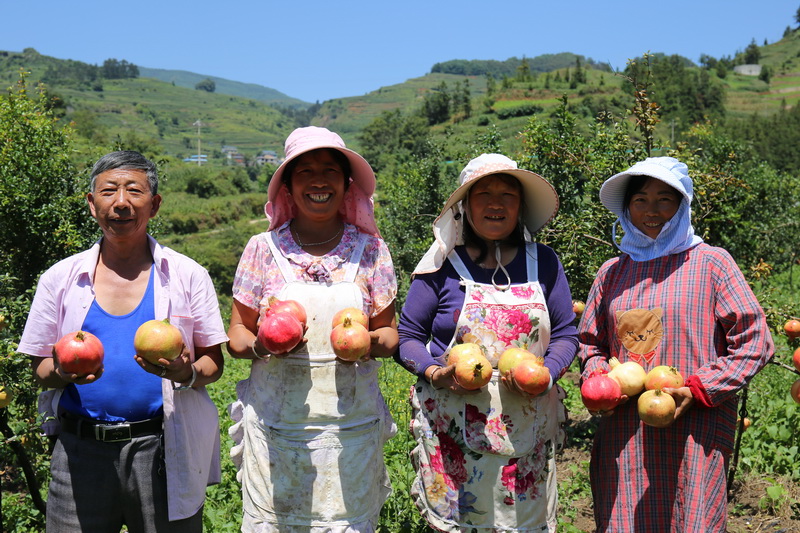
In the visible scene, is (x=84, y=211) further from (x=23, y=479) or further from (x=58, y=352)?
(x=58, y=352)

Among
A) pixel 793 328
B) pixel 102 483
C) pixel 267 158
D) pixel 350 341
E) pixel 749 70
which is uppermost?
pixel 749 70

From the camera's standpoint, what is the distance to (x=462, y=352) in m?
2.65

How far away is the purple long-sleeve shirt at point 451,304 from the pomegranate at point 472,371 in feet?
0.78

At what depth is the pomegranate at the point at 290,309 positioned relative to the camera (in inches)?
102

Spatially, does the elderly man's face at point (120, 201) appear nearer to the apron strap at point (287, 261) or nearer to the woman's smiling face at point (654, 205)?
the apron strap at point (287, 261)

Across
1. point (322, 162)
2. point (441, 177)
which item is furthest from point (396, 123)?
point (322, 162)

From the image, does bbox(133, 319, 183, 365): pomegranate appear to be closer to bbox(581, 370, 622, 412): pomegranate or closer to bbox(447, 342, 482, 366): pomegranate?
bbox(447, 342, 482, 366): pomegranate

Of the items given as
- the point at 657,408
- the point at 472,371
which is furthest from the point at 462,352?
the point at 657,408

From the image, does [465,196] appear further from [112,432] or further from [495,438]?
[112,432]

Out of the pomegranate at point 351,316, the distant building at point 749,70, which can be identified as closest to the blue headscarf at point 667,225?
Result: the pomegranate at point 351,316

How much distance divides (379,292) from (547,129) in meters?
4.41

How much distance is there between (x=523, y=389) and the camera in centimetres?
256

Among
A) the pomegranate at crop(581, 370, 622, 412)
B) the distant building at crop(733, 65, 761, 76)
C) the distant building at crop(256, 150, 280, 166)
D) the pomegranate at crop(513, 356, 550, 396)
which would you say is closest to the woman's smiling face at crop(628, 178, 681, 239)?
the pomegranate at crop(581, 370, 622, 412)

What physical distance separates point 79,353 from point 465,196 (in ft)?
5.31
